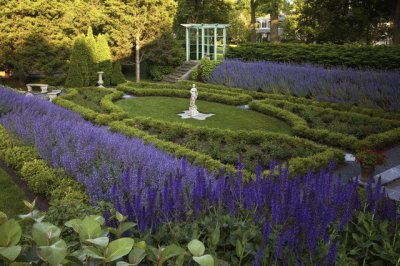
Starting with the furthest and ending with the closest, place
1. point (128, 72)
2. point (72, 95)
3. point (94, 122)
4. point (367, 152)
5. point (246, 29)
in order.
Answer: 1. point (246, 29)
2. point (128, 72)
3. point (72, 95)
4. point (94, 122)
5. point (367, 152)

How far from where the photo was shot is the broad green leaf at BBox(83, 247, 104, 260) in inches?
50.3

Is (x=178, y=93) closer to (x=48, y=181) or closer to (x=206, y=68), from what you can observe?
(x=206, y=68)

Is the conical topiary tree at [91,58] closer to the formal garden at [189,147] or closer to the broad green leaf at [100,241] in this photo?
the formal garden at [189,147]

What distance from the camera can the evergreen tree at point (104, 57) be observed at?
19562mm

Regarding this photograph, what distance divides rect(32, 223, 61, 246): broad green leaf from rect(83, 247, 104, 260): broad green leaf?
0.37ft

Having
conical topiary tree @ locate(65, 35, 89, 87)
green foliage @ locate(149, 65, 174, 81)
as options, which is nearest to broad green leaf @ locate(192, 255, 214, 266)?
conical topiary tree @ locate(65, 35, 89, 87)

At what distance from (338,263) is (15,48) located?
18.4 m

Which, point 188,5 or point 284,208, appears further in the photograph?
point 188,5

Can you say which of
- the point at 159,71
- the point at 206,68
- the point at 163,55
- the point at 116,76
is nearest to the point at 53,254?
the point at 206,68

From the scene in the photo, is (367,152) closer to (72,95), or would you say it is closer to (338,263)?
(338,263)

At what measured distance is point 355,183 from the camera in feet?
9.66

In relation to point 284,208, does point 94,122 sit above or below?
below

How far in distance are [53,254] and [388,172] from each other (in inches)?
258

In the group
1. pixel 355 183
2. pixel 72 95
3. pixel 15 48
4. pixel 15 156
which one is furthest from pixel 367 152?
pixel 15 48
